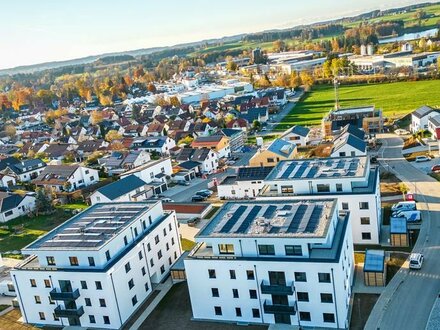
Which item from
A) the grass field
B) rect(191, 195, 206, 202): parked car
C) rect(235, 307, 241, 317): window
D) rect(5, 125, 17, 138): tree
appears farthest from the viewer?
rect(5, 125, 17, 138): tree

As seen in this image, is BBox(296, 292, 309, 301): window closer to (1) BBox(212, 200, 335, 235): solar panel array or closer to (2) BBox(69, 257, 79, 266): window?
(1) BBox(212, 200, 335, 235): solar panel array

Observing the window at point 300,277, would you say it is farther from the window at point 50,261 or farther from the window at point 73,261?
the window at point 50,261

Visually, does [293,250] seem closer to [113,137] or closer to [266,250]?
[266,250]

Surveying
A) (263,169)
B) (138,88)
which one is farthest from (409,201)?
(138,88)

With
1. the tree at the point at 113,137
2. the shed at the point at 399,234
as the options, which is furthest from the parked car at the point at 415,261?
the tree at the point at 113,137

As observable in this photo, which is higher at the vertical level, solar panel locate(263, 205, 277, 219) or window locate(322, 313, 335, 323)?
solar panel locate(263, 205, 277, 219)

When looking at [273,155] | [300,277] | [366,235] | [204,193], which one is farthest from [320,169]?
[204,193]

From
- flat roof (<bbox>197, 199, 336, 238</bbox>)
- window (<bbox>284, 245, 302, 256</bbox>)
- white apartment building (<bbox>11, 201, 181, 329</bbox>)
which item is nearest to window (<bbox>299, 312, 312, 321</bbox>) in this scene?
window (<bbox>284, 245, 302, 256</bbox>)

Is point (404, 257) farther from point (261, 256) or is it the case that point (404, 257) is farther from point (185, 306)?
point (185, 306)
